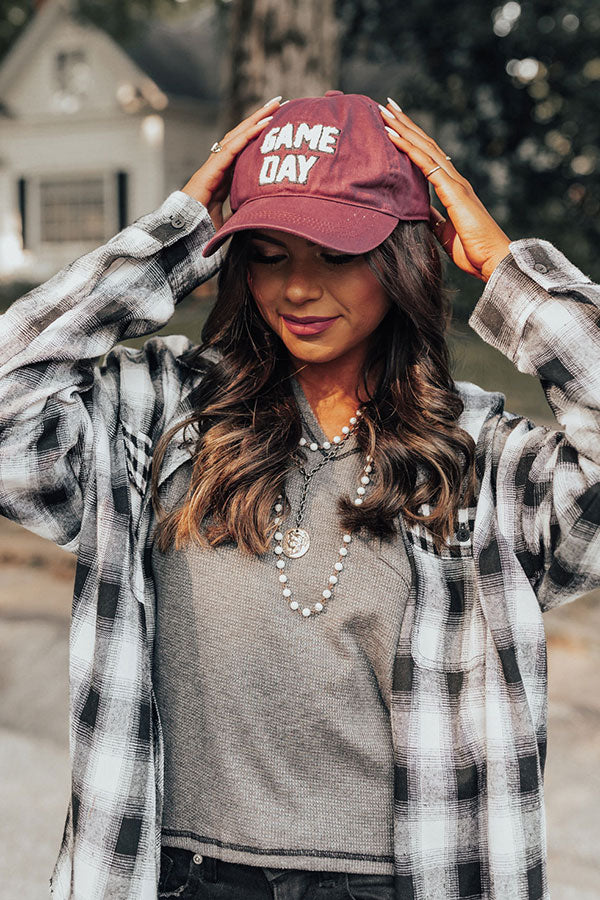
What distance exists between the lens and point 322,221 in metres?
1.42

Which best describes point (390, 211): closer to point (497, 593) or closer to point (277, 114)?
point (277, 114)

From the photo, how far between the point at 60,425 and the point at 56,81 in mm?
18115

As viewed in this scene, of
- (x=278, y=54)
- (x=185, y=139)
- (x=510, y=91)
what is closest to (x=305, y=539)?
(x=278, y=54)

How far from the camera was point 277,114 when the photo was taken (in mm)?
1545

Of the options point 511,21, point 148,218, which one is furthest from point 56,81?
point 148,218

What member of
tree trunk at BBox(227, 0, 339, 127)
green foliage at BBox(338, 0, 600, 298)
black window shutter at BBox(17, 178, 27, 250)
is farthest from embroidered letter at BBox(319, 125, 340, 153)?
black window shutter at BBox(17, 178, 27, 250)

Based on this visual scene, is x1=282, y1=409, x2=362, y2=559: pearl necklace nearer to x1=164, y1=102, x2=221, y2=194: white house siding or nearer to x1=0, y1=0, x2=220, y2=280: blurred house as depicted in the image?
x1=164, y1=102, x2=221, y2=194: white house siding

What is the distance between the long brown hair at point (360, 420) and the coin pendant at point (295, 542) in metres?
0.03

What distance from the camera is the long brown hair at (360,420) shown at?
1517 millimetres

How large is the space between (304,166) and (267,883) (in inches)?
43.5

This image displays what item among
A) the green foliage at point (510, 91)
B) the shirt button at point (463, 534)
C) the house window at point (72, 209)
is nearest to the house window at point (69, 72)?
the house window at point (72, 209)

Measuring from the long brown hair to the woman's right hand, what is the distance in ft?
0.43

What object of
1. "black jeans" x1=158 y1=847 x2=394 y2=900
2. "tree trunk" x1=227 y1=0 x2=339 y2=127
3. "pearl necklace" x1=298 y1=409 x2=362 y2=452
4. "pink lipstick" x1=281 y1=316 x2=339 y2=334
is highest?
"tree trunk" x1=227 y1=0 x2=339 y2=127

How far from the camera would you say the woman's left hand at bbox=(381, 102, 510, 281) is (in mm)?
1525
